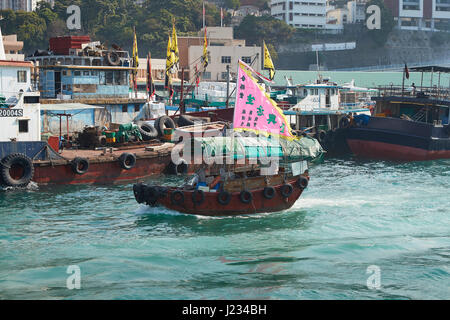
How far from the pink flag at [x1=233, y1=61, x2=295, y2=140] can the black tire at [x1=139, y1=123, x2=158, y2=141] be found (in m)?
14.8

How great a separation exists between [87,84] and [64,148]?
839 cm

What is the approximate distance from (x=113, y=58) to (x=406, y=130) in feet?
68.2

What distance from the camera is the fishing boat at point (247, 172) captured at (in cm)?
2467

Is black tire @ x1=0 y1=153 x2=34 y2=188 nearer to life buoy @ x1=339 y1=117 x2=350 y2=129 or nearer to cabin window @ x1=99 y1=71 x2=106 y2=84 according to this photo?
cabin window @ x1=99 y1=71 x2=106 y2=84

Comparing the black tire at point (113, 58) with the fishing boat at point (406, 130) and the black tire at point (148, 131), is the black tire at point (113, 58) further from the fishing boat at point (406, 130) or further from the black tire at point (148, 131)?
the fishing boat at point (406, 130)

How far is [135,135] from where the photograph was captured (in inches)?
1491

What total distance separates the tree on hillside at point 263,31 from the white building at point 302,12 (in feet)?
52.5

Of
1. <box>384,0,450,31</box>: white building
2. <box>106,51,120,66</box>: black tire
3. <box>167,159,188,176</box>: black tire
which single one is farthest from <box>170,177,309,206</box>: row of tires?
<box>384,0,450,31</box>: white building

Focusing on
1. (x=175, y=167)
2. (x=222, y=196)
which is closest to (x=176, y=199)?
(x=222, y=196)

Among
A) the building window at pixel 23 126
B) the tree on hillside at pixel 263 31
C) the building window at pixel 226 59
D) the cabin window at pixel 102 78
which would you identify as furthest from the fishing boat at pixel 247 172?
the tree on hillside at pixel 263 31

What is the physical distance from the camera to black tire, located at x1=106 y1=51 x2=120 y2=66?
44.2 meters

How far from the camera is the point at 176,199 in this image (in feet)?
82.6

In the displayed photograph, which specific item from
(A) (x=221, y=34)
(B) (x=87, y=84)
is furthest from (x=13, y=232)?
(A) (x=221, y=34)

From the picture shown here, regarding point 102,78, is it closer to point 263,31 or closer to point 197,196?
point 197,196
